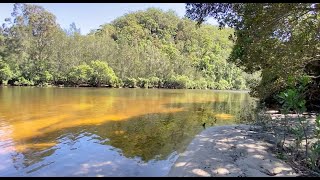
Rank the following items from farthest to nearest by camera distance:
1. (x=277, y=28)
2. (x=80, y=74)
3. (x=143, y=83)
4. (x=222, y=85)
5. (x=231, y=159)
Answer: (x=222, y=85) → (x=143, y=83) → (x=80, y=74) → (x=277, y=28) → (x=231, y=159)

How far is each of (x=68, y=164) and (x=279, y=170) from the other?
16.6 feet

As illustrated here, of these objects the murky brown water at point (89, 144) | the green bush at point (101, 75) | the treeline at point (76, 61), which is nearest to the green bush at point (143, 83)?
the treeline at point (76, 61)

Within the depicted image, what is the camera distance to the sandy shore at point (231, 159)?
5.83 m

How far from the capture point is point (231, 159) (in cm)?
673

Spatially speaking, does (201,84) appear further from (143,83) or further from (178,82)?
(143,83)

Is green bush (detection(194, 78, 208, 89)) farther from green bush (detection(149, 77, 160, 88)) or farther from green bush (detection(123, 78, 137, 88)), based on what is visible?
green bush (detection(123, 78, 137, 88))

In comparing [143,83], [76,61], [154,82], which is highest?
[76,61]

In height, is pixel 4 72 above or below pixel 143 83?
above

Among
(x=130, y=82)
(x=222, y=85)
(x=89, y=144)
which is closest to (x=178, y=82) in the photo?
(x=130, y=82)

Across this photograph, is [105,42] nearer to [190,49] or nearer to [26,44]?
[26,44]

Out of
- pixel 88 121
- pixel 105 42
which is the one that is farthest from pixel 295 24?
pixel 105 42

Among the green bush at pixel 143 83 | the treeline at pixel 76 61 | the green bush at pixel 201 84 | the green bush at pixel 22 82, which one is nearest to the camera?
the green bush at pixel 22 82

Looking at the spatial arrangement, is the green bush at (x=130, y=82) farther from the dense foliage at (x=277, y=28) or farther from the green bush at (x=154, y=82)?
the dense foliage at (x=277, y=28)

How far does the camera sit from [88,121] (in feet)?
47.9
